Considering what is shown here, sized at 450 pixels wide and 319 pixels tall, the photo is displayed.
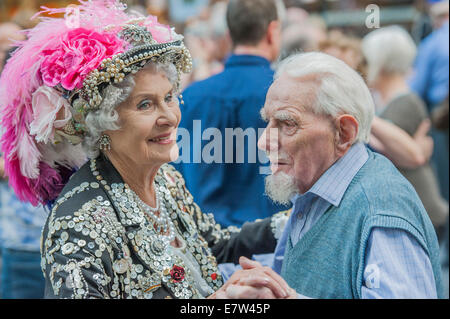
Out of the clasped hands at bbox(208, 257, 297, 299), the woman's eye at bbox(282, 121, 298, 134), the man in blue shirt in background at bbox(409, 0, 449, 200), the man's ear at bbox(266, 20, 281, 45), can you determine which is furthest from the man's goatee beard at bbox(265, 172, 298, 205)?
the man in blue shirt in background at bbox(409, 0, 449, 200)

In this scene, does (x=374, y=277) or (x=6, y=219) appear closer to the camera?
(x=374, y=277)

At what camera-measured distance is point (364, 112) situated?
5.98ft

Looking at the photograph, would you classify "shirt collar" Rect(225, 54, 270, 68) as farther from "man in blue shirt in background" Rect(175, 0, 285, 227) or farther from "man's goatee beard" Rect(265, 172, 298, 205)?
"man's goatee beard" Rect(265, 172, 298, 205)

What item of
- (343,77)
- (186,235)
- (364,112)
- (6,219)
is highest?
(343,77)

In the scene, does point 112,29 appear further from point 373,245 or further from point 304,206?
point 373,245

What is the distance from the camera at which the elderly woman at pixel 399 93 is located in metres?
3.46

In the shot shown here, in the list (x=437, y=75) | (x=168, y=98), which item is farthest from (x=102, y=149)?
(x=437, y=75)

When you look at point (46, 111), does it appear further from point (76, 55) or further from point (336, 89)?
point (336, 89)

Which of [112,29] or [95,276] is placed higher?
[112,29]

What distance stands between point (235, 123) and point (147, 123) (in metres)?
0.63

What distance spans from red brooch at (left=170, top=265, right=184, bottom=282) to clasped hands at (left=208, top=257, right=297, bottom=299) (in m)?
0.33

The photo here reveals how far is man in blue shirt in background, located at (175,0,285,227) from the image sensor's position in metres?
2.13

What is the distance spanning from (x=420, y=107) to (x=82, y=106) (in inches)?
98.0

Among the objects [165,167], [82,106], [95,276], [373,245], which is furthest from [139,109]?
[373,245]
